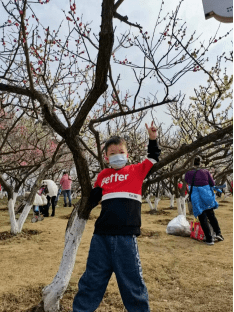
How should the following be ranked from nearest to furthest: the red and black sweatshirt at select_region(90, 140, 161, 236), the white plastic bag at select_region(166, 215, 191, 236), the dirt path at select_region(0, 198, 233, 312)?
1. the red and black sweatshirt at select_region(90, 140, 161, 236)
2. the dirt path at select_region(0, 198, 233, 312)
3. the white plastic bag at select_region(166, 215, 191, 236)

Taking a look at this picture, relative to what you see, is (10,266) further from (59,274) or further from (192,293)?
(192,293)

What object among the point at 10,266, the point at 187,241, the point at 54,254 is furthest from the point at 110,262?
the point at 187,241

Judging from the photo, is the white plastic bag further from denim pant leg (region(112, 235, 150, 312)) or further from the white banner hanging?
the white banner hanging

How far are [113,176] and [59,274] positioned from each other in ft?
3.73

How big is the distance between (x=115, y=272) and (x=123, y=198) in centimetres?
56

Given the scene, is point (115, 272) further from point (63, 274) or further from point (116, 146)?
point (116, 146)

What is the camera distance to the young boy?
79.4 inches

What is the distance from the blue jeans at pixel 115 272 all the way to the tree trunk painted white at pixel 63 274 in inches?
20.8

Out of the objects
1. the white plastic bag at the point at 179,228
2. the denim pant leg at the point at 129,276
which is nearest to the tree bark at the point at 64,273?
the denim pant leg at the point at 129,276

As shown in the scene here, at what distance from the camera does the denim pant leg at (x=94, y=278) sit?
2075 millimetres

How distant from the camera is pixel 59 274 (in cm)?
261

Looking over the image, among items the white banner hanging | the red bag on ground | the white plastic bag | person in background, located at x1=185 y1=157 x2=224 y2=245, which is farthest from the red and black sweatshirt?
the white plastic bag

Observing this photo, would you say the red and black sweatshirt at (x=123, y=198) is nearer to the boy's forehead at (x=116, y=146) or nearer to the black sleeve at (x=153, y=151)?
the black sleeve at (x=153, y=151)

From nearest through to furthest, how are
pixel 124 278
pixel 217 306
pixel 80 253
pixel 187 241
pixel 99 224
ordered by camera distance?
pixel 124 278 → pixel 99 224 → pixel 217 306 → pixel 80 253 → pixel 187 241
